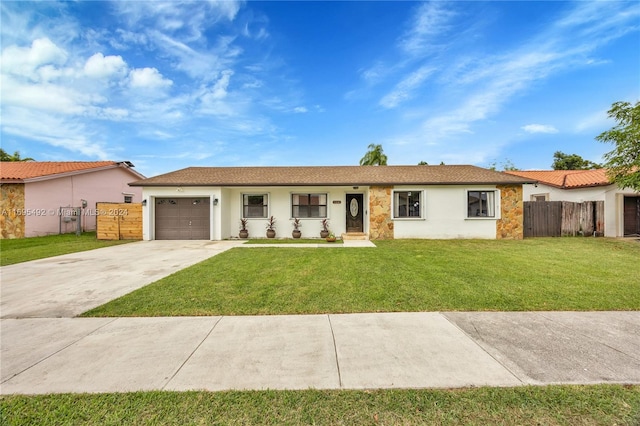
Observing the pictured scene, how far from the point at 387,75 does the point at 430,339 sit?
15.0 meters

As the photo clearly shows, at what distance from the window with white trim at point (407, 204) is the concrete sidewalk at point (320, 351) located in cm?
920

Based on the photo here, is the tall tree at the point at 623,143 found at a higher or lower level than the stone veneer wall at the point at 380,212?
higher

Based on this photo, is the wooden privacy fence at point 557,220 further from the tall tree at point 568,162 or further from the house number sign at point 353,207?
the tall tree at point 568,162

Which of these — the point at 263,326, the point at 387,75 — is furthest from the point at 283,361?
the point at 387,75

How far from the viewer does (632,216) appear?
13.9 metres

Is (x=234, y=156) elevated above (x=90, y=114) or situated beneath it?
situated beneath

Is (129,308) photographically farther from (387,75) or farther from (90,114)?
(90,114)

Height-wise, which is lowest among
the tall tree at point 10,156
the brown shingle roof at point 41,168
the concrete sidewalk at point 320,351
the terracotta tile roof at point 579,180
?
the concrete sidewalk at point 320,351

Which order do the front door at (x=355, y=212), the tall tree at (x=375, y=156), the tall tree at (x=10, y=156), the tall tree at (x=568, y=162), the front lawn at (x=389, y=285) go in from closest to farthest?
the front lawn at (x=389, y=285)
the front door at (x=355, y=212)
the tall tree at (x=10, y=156)
the tall tree at (x=375, y=156)
the tall tree at (x=568, y=162)

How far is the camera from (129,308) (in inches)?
165

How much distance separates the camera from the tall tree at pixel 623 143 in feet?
36.9

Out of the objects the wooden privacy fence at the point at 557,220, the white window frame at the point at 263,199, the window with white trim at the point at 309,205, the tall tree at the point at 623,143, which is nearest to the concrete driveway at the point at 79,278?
the white window frame at the point at 263,199

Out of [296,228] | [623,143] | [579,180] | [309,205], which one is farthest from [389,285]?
[579,180]

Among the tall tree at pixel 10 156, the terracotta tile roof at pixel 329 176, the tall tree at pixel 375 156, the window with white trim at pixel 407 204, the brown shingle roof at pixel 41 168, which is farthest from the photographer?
the tall tree at pixel 375 156
